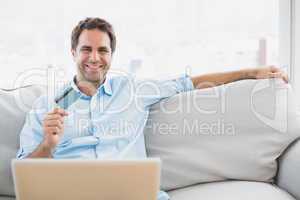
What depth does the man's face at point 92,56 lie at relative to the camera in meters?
1.82

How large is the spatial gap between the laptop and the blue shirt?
2.09 ft

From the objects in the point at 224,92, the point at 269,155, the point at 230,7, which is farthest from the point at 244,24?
the point at 269,155

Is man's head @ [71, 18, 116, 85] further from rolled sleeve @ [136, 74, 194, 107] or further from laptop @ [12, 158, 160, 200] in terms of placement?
laptop @ [12, 158, 160, 200]

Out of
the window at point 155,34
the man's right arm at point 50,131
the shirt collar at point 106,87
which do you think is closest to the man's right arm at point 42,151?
the man's right arm at point 50,131

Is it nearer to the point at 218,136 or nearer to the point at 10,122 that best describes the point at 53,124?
the point at 10,122

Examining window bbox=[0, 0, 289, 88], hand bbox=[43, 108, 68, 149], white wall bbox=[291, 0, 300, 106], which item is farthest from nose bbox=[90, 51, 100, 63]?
white wall bbox=[291, 0, 300, 106]

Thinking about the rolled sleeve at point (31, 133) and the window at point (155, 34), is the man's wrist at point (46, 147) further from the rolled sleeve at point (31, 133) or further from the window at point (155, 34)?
the window at point (155, 34)

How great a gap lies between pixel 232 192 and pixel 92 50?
834 millimetres

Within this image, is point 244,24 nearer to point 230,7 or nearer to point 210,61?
point 230,7

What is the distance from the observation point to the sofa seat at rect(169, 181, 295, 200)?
1.54 meters

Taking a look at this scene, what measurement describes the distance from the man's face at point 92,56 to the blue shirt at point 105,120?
0.17ft

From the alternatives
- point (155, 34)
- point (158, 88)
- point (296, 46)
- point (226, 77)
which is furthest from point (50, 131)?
point (296, 46)

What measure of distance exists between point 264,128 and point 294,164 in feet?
0.69
